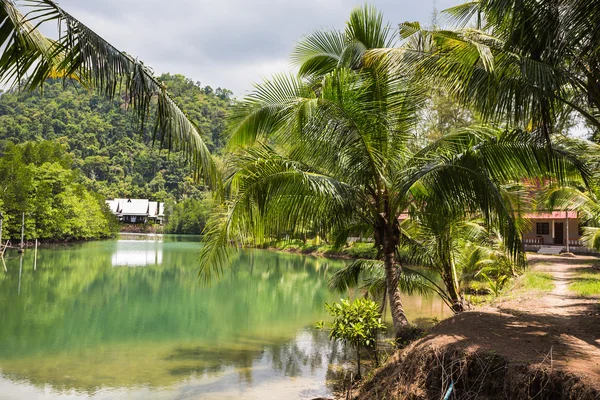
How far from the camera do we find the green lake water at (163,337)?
21.6ft

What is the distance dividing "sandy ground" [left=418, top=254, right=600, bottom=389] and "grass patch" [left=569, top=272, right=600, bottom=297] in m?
1.13

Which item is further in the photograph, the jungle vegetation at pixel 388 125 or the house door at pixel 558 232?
the house door at pixel 558 232

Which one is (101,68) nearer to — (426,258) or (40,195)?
(426,258)

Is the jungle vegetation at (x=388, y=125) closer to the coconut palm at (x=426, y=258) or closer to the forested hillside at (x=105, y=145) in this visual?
the coconut palm at (x=426, y=258)

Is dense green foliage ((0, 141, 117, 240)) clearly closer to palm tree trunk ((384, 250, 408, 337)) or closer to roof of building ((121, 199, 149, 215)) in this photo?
palm tree trunk ((384, 250, 408, 337))

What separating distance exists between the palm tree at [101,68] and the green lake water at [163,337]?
12.4 feet

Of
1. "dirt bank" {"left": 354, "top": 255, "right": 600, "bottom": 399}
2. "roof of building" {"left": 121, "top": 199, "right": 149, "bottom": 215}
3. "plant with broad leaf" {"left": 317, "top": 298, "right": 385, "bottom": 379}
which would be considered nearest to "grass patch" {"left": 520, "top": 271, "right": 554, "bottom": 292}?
"dirt bank" {"left": 354, "top": 255, "right": 600, "bottom": 399}

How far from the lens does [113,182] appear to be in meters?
70.6

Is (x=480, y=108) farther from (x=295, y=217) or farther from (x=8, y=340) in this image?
(x=8, y=340)

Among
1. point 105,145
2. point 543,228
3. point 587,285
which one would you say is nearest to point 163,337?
point 587,285

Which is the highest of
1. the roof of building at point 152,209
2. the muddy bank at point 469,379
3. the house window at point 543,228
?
the roof of building at point 152,209

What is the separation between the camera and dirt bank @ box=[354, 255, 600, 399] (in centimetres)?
367

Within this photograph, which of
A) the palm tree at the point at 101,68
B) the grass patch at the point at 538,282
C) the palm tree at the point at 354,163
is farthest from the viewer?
the grass patch at the point at 538,282

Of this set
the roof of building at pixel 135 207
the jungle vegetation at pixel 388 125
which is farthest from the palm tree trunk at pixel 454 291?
the roof of building at pixel 135 207
